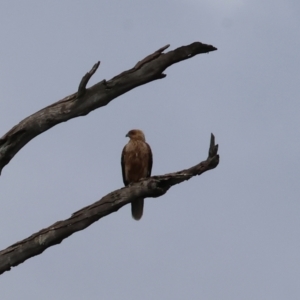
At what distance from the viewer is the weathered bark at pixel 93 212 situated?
7.03m

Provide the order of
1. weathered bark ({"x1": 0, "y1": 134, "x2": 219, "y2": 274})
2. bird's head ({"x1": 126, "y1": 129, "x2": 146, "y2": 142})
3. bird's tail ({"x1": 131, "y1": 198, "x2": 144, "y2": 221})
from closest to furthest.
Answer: weathered bark ({"x1": 0, "y1": 134, "x2": 219, "y2": 274}), bird's tail ({"x1": 131, "y1": 198, "x2": 144, "y2": 221}), bird's head ({"x1": 126, "y1": 129, "x2": 146, "y2": 142})

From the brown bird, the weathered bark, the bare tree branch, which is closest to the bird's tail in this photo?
the brown bird

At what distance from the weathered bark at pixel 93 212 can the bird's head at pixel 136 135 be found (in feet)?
16.3

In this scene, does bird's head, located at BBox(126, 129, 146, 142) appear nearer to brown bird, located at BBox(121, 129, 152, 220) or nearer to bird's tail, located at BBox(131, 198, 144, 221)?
brown bird, located at BBox(121, 129, 152, 220)

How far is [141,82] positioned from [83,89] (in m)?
0.56

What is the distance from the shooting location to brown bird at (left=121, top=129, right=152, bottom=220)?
12.0 m

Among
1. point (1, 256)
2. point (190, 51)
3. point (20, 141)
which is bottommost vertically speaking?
point (1, 256)

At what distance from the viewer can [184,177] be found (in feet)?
23.3

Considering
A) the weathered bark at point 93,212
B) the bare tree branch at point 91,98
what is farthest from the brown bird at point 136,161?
the bare tree branch at point 91,98

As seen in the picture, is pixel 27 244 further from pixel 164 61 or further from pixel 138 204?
pixel 138 204

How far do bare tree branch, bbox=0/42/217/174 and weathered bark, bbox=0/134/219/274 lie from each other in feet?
2.69

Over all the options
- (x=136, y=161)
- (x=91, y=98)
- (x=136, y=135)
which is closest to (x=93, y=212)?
(x=91, y=98)

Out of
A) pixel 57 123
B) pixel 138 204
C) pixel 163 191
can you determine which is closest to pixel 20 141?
pixel 57 123

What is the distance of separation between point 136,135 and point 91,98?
5.00 m
